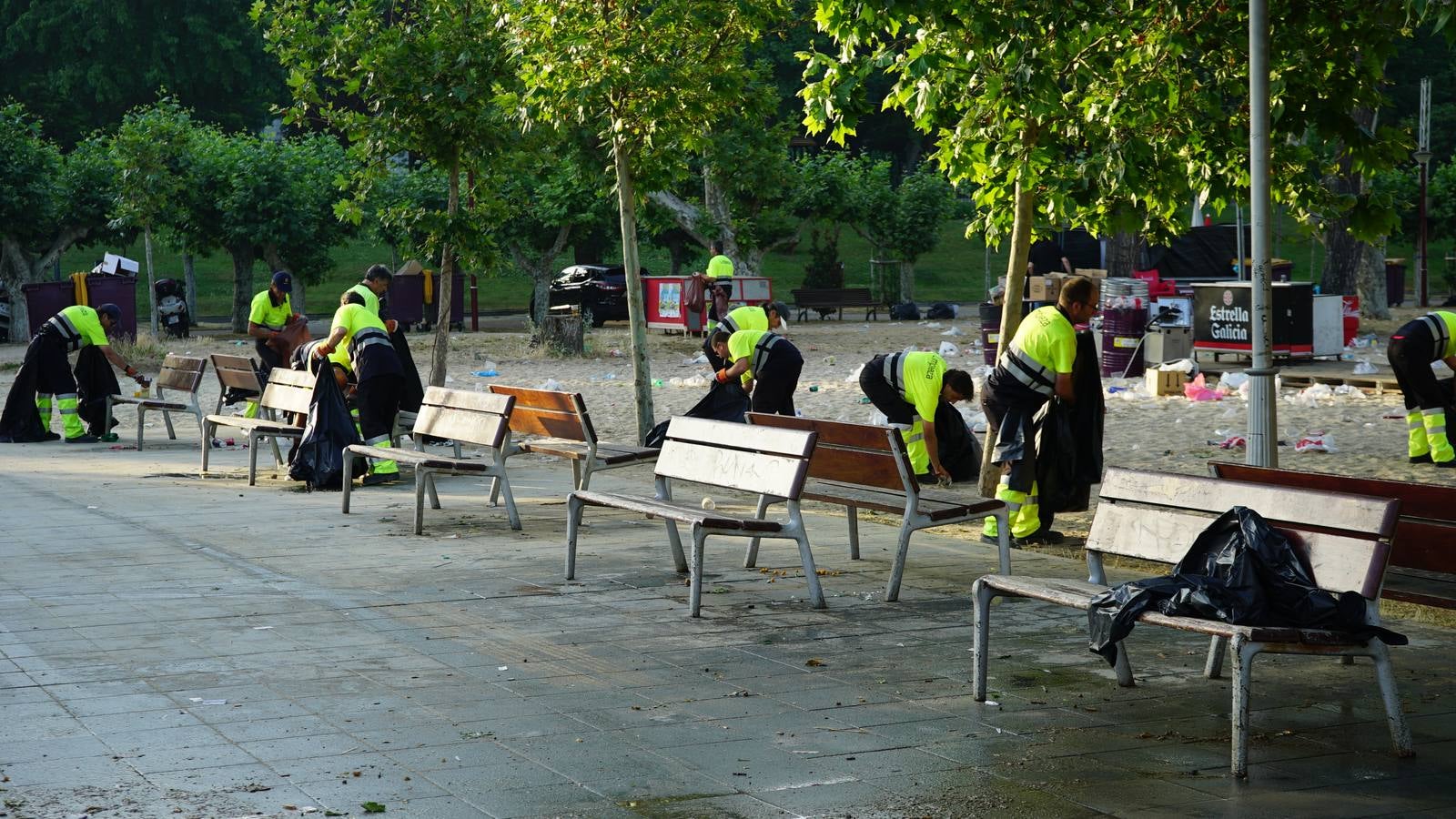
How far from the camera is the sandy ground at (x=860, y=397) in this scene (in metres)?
14.0

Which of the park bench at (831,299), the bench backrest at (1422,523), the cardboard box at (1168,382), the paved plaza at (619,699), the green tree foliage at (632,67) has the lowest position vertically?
the paved plaza at (619,699)

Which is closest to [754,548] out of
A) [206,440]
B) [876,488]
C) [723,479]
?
[876,488]

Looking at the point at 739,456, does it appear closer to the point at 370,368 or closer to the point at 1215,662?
the point at 1215,662

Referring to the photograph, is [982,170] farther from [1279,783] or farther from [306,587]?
[1279,783]

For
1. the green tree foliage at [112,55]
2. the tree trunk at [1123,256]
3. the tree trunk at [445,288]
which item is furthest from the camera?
the green tree foliage at [112,55]

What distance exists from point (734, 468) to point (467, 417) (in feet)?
10.2

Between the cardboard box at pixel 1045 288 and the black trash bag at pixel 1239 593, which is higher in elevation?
the cardboard box at pixel 1045 288

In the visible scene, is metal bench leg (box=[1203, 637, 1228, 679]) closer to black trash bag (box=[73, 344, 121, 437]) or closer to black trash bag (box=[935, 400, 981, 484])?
black trash bag (box=[935, 400, 981, 484])

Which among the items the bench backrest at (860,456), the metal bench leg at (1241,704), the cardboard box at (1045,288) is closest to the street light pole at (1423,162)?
the cardboard box at (1045,288)

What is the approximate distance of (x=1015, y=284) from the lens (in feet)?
35.5

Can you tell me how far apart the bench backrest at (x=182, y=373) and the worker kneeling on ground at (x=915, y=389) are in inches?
291

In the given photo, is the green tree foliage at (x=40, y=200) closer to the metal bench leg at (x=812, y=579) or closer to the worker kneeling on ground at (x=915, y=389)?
the worker kneeling on ground at (x=915, y=389)

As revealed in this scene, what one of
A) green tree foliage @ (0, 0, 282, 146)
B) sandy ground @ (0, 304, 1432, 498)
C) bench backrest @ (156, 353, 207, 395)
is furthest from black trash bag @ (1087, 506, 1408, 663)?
green tree foliage @ (0, 0, 282, 146)

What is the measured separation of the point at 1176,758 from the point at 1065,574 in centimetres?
353
